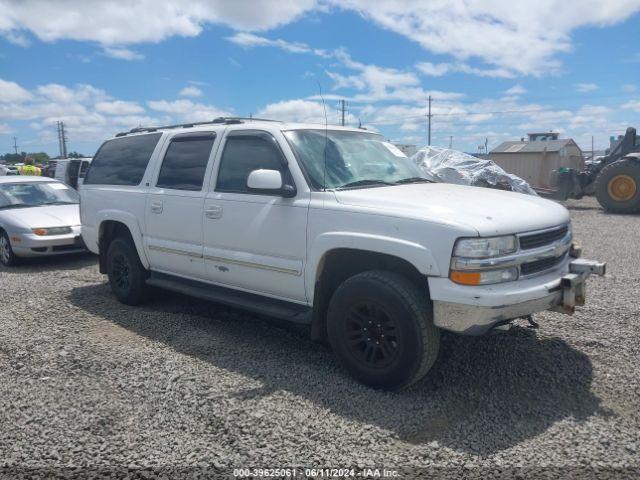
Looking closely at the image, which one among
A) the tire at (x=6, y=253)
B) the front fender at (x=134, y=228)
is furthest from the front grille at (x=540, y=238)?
the tire at (x=6, y=253)

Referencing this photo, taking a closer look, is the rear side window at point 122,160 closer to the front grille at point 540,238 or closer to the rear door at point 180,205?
the rear door at point 180,205

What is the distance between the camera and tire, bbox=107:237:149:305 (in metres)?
6.14

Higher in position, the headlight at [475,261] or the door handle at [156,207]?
the door handle at [156,207]

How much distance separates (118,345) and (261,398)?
182 cm

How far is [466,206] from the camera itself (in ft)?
12.6

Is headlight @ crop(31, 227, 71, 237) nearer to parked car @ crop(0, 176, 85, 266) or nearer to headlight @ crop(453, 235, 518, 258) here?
parked car @ crop(0, 176, 85, 266)

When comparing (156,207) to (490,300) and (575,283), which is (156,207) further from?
(575,283)

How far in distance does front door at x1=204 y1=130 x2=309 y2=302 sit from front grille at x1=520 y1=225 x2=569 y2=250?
1.59 metres

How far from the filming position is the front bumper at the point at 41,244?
28.4 ft

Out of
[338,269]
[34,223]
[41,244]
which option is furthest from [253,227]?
[34,223]

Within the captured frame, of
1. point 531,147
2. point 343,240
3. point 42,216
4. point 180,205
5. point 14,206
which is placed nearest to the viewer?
point 343,240

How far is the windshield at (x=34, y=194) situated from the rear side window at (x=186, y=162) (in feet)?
17.2

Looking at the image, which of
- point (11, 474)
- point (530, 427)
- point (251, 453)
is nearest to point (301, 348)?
point (251, 453)

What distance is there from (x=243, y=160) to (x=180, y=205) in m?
0.85
